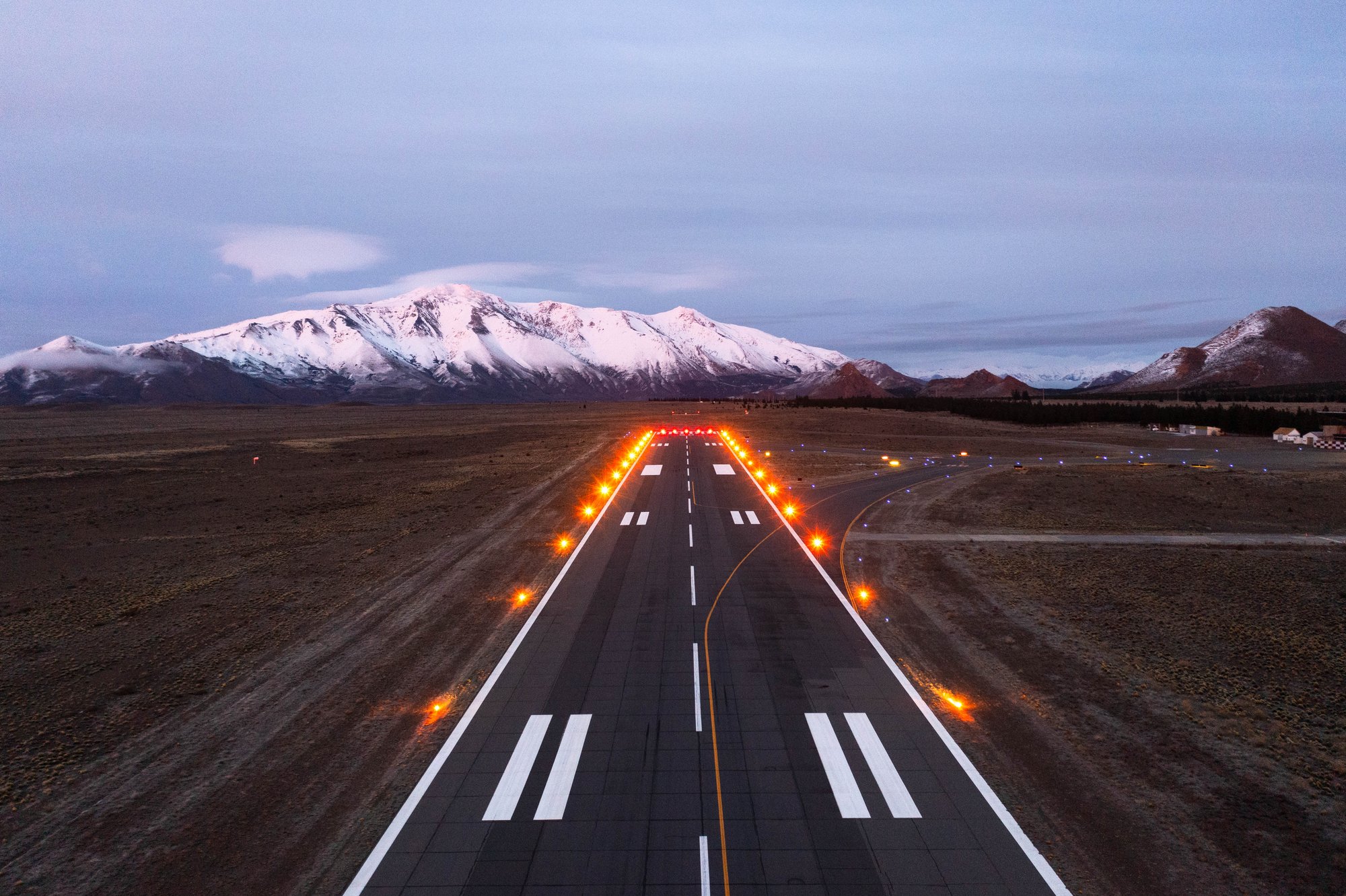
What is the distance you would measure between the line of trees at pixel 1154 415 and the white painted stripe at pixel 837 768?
95.5m

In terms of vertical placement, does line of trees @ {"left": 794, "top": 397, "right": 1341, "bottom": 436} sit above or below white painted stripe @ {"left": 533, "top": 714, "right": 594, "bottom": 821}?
above

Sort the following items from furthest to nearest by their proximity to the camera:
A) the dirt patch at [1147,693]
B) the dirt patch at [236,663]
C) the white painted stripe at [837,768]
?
1. the white painted stripe at [837,768]
2. the dirt patch at [236,663]
3. the dirt patch at [1147,693]

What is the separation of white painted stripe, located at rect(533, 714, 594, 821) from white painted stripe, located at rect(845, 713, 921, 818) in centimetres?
573

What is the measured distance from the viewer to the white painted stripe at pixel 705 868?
386 inches

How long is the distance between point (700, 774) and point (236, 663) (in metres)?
13.2

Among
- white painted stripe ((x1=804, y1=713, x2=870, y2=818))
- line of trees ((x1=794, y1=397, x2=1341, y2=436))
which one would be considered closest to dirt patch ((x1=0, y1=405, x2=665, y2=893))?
white painted stripe ((x1=804, y1=713, x2=870, y2=818))

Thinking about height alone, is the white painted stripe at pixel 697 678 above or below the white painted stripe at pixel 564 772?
above

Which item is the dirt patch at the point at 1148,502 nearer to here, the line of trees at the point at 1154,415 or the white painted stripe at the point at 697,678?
the white painted stripe at the point at 697,678

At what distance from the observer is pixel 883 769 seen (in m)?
12.6

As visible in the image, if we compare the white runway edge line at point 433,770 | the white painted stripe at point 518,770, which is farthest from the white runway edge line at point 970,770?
the white runway edge line at point 433,770

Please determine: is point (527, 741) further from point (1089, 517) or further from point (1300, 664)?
point (1089, 517)

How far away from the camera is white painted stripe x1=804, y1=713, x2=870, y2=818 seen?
11.5 m

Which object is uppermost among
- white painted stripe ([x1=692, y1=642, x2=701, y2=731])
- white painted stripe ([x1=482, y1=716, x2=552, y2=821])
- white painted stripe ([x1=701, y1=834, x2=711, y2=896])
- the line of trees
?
the line of trees

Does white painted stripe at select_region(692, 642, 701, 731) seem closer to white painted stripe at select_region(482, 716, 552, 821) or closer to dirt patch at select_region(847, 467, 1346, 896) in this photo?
white painted stripe at select_region(482, 716, 552, 821)
